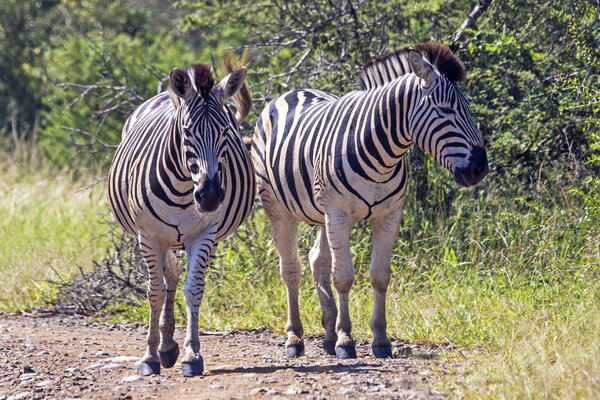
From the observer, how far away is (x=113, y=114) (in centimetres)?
1303

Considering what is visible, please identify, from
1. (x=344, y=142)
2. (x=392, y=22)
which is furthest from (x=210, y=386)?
(x=392, y=22)

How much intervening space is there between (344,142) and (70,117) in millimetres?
8958

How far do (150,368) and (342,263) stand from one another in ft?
4.67

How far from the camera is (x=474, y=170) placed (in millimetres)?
4746

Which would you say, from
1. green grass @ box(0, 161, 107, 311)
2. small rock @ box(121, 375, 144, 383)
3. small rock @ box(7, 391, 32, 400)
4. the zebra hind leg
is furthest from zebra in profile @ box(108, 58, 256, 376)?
green grass @ box(0, 161, 107, 311)

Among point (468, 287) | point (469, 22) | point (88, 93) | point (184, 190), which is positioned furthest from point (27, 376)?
point (88, 93)

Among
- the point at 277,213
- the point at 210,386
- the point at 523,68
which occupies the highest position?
the point at 523,68

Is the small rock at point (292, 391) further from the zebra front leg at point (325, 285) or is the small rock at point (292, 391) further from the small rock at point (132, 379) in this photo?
the zebra front leg at point (325, 285)

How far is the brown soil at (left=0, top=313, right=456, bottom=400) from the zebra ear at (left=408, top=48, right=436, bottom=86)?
1.76 m

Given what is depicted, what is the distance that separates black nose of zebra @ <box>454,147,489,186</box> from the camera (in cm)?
474

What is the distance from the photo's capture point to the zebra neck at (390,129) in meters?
5.05

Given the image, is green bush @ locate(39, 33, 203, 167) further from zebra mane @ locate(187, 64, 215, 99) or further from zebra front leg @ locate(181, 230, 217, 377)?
zebra mane @ locate(187, 64, 215, 99)

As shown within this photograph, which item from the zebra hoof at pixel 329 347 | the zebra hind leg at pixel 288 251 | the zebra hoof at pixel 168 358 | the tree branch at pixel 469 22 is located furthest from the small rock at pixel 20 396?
the tree branch at pixel 469 22

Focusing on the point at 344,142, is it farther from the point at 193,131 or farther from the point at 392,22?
the point at 392,22
